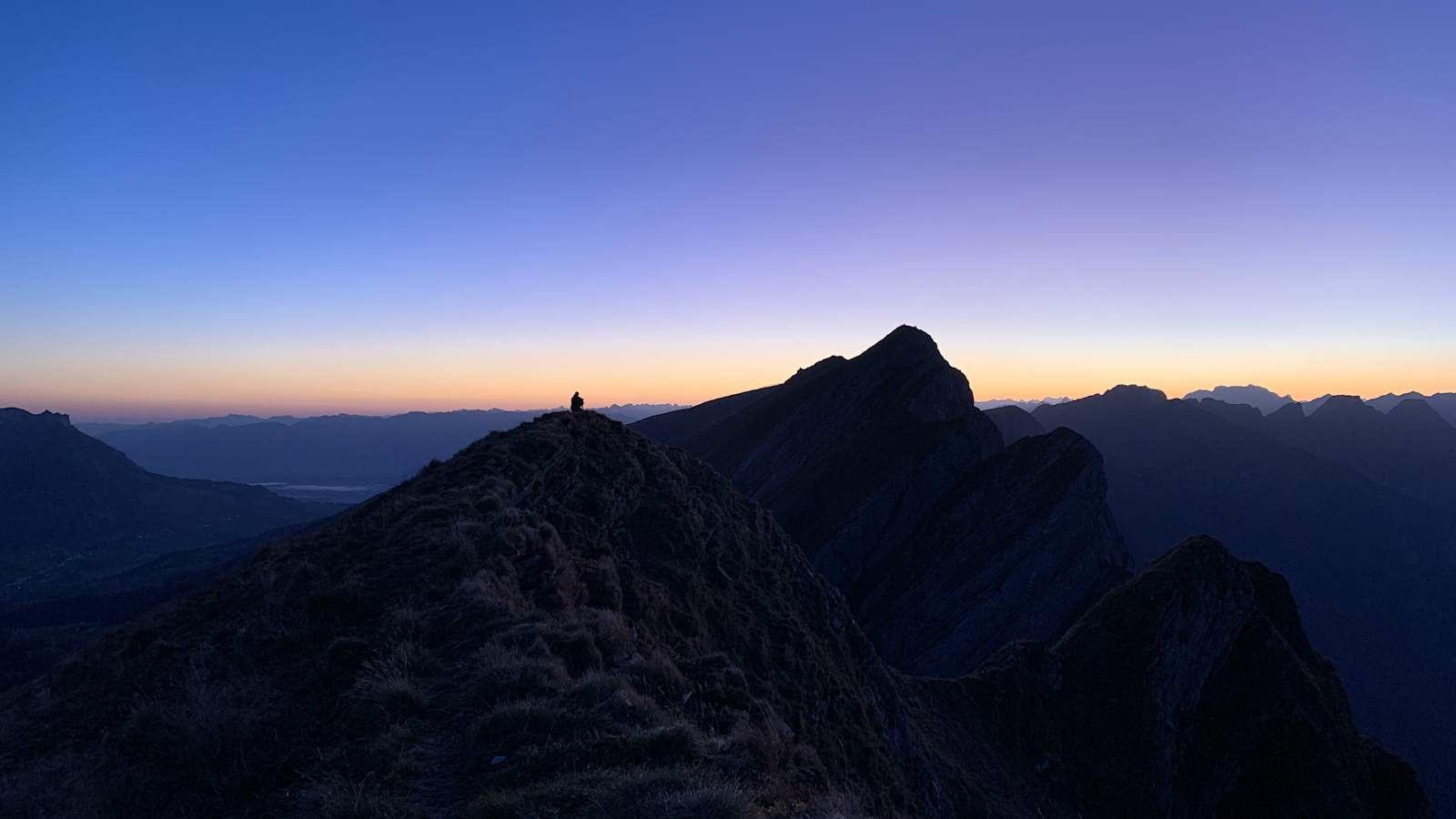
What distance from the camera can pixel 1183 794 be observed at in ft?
114

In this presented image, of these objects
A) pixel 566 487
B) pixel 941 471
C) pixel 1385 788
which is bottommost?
pixel 1385 788

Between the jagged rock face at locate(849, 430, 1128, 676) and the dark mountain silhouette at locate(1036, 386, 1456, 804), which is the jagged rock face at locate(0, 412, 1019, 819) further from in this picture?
the dark mountain silhouette at locate(1036, 386, 1456, 804)

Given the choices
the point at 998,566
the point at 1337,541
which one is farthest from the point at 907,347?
the point at 1337,541

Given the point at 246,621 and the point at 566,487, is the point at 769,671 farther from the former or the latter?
the point at 246,621

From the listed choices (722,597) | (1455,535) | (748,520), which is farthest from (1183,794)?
(1455,535)

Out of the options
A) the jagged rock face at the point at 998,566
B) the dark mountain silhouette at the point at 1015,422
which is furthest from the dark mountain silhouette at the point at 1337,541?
the jagged rock face at the point at 998,566

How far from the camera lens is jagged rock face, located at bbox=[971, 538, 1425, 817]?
111 ft

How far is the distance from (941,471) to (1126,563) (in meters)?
20.1

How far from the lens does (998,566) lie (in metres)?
60.3

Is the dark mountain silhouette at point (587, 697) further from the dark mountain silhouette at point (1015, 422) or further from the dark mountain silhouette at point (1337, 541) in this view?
the dark mountain silhouette at point (1015, 422)

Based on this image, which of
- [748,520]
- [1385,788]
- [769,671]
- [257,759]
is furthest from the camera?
[1385,788]

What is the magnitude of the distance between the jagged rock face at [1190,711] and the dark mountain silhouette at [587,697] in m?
0.15

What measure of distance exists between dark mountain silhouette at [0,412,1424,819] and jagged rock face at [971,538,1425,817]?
0.48 ft

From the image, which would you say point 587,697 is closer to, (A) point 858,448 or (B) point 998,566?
(B) point 998,566
